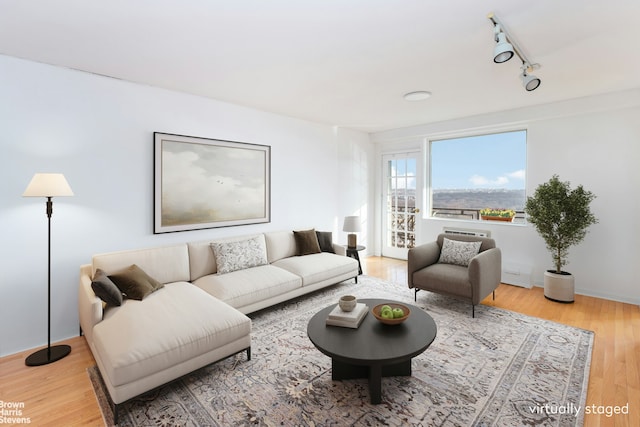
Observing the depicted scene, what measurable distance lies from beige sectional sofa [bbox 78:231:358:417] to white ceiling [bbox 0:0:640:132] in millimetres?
1771

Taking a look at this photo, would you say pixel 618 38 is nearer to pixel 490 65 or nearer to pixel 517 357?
pixel 490 65

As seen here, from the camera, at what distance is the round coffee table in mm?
1882

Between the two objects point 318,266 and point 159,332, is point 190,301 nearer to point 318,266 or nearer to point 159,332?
point 159,332

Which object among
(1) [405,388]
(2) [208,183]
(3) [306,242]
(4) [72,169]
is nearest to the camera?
(1) [405,388]

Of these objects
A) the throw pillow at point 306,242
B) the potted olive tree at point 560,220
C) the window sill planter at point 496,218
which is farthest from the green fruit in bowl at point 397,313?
the window sill planter at point 496,218

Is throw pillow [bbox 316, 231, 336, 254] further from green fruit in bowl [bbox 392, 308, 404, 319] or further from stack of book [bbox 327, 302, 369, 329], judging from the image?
green fruit in bowl [bbox 392, 308, 404, 319]

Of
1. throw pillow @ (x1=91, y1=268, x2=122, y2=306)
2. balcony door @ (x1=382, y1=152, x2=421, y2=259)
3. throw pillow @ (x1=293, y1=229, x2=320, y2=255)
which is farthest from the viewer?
balcony door @ (x1=382, y1=152, x2=421, y2=259)

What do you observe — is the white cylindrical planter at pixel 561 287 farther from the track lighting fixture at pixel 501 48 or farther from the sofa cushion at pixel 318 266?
the track lighting fixture at pixel 501 48

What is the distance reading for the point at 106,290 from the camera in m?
2.38

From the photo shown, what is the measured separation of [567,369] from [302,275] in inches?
99.2

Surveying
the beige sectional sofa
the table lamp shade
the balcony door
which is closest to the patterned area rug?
the beige sectional sofa

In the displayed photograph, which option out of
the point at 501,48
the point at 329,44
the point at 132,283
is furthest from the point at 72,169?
the point at 501,48

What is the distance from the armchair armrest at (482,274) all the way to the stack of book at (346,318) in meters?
1.50

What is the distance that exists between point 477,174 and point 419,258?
7.73 feet
